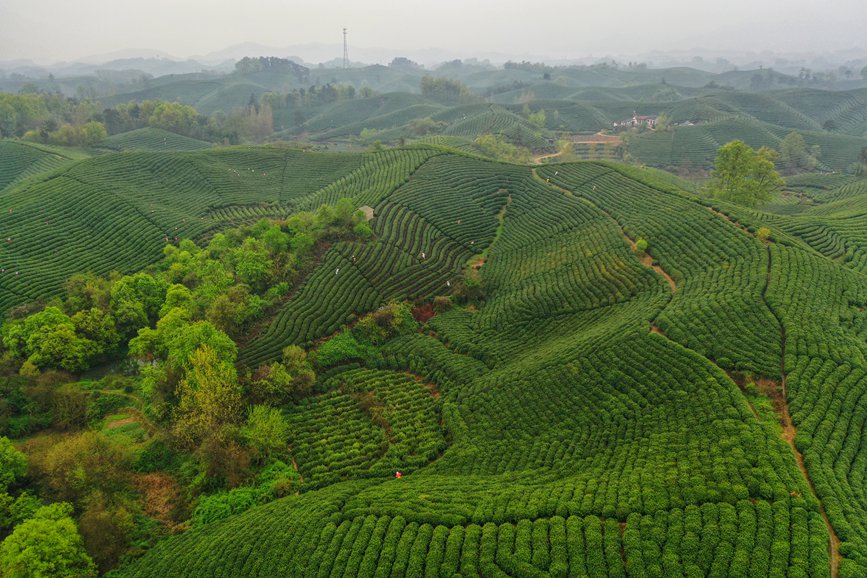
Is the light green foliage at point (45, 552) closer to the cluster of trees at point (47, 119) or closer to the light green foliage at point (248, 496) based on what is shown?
the light green foliage at point (248, 496)

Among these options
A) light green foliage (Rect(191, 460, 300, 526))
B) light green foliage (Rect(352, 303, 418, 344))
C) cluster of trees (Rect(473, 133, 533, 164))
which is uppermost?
cluster of trees (Rect(473, 133, 533, 164))

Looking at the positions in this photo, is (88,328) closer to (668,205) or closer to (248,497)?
(248,497)

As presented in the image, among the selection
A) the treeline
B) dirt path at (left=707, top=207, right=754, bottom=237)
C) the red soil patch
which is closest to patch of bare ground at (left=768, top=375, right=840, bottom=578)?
dirt path at (left=707, top=207, right=754, bottom=237)

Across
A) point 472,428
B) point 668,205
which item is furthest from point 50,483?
point 668,205

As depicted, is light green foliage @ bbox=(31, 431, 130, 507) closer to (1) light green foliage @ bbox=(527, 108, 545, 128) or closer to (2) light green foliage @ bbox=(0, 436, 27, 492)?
(2) light green foliage @ bbox=(0, 436, 27, 492)

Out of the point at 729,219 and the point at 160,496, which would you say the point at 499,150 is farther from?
the point at 160,496

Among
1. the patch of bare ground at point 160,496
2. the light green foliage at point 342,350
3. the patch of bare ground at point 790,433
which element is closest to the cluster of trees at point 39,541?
the patch of bare ground at point 160,496

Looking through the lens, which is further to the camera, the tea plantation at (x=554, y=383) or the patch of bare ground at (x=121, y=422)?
the patch of bare ground at (x=121, y=422)
